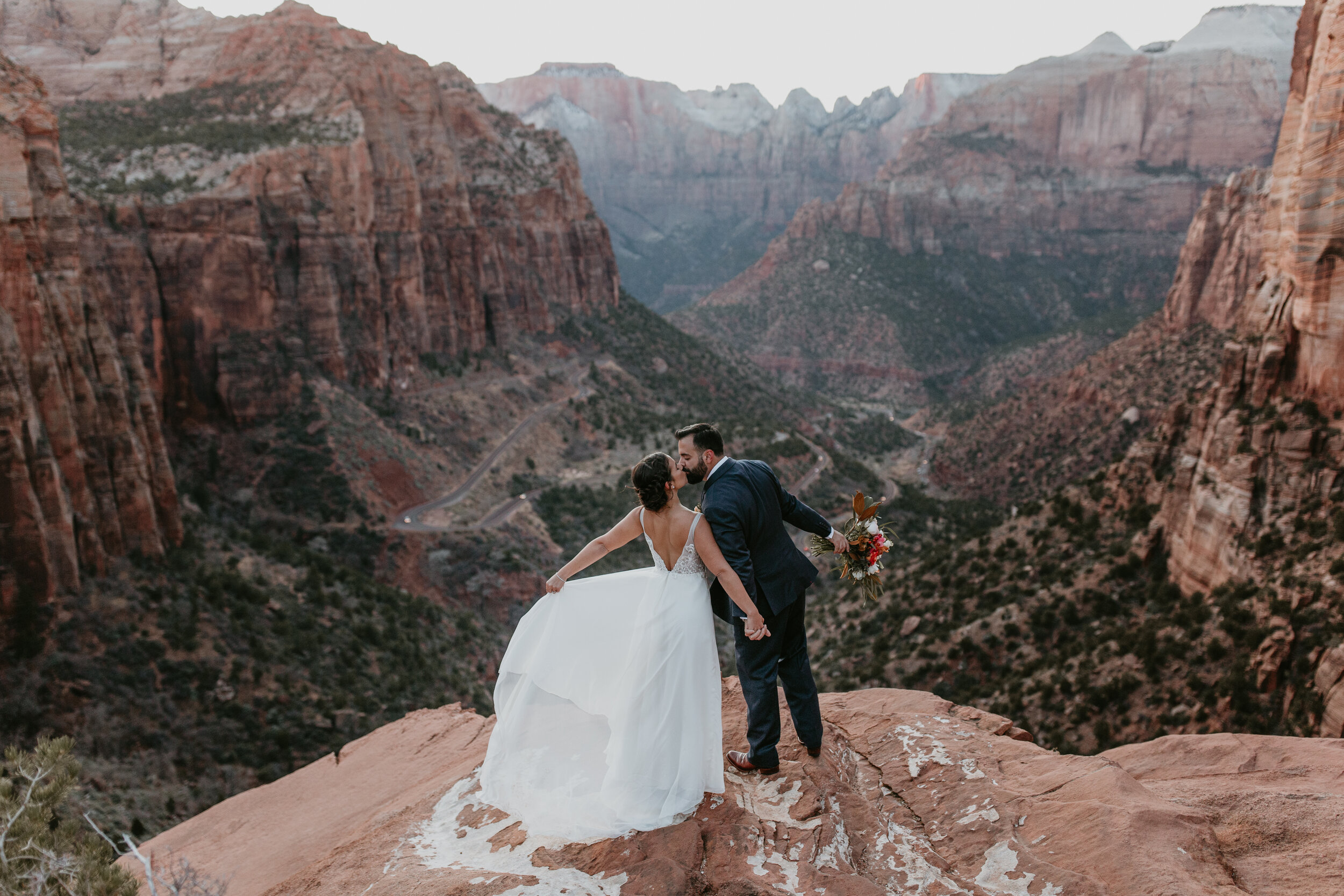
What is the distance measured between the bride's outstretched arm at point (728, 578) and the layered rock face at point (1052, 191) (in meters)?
A: 109

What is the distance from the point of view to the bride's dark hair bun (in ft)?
23.8

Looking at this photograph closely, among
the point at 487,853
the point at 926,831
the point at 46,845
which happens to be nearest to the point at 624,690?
the point at 487,853

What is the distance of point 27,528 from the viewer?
74.1ft

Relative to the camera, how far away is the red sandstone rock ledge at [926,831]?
611 centimetres

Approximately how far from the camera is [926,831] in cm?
719

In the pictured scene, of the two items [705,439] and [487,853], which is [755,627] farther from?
[487,853]

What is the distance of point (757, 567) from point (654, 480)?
1287 millimetres

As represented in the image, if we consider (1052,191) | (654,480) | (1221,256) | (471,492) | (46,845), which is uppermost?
(1052,191)

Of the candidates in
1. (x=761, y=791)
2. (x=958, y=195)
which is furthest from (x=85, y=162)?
(x=958, y=195)

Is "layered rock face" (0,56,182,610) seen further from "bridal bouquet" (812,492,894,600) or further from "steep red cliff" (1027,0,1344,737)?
"steep red cliff" (1027,0,1344,737)

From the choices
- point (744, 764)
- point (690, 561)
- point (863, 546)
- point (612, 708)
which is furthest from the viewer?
point (863, 546)

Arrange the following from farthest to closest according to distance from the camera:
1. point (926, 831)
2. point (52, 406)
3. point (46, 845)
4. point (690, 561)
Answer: point (52, 406) < point (46, 845) < point (690, 561) < point (926, 831)

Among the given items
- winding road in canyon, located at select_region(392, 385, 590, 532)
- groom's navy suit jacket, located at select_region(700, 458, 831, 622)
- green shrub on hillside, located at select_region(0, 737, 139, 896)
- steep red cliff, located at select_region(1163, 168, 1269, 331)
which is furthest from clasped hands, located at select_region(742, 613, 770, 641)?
steep red cliff, located at select_region(1163, 168, 1269, 331)

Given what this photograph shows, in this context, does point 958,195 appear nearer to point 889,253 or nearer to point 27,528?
point 889,253
